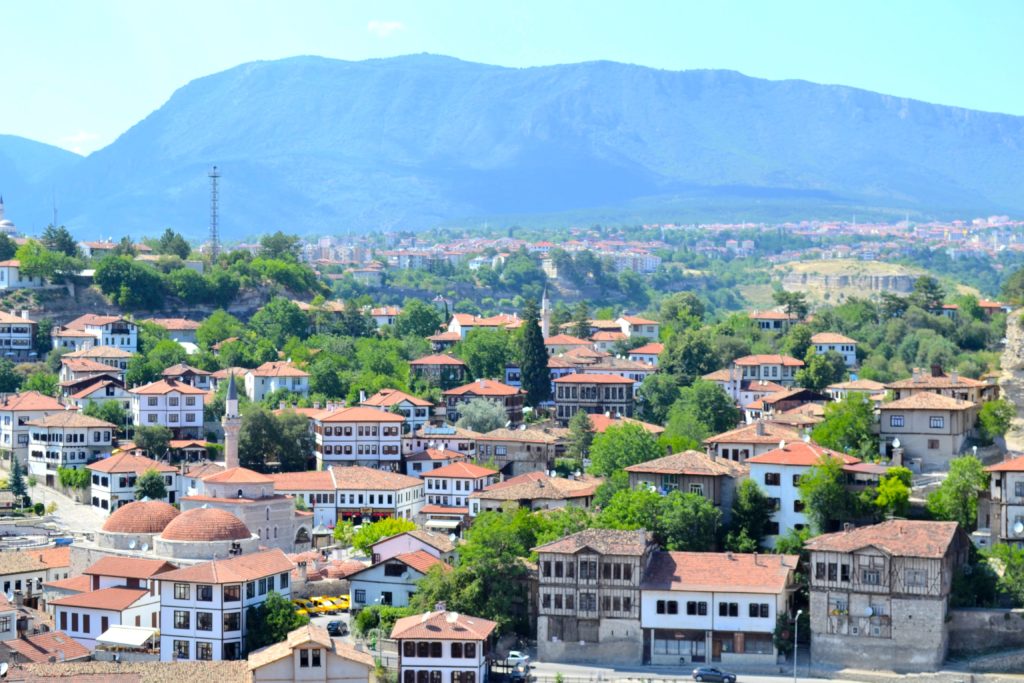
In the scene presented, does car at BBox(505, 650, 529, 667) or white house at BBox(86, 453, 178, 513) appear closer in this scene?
car at BBox(505, 650, 529, 667)

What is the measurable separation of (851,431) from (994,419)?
498 cm

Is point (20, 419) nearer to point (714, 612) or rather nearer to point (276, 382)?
point (276, 382)

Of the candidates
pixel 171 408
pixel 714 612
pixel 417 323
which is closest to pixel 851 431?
pixel 714 612

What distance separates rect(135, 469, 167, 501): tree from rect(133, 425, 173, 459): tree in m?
6.96

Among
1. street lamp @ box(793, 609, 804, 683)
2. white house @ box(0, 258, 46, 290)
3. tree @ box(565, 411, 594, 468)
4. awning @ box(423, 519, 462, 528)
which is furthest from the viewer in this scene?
white house @ box(0, 258, 46, 290)

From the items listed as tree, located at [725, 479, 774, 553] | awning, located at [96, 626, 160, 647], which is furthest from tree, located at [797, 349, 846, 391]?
awning, located at [96, 626, 160, 647]

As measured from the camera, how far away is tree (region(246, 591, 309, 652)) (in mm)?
52844

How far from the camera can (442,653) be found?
50156mm

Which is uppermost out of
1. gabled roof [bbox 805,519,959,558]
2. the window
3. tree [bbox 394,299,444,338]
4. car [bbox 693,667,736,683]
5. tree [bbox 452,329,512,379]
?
tree [bbox 394,299,444,338]

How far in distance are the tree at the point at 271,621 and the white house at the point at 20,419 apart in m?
27.1

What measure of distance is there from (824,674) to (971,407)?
1559cm

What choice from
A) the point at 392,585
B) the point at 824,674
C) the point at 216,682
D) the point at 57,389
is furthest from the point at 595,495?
the point at 57,389

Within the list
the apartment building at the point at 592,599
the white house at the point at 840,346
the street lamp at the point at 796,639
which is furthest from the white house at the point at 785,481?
the white house at the point at 840,346

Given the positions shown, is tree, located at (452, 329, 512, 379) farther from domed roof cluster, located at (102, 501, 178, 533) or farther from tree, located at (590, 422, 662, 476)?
domed roof cluster, located at (102, 501, 178, 533)
